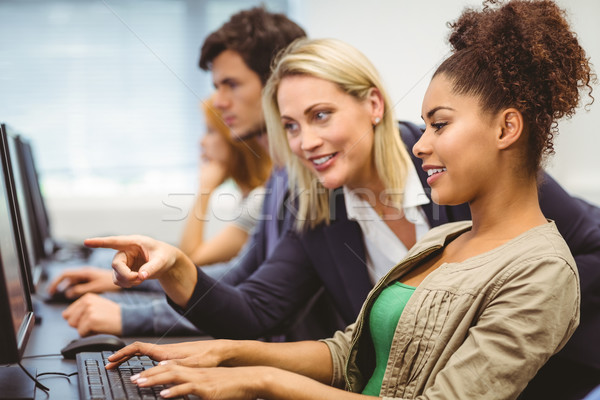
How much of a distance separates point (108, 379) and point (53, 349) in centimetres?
41

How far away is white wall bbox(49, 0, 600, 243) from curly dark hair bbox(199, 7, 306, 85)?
26cm

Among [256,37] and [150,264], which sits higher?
[256,37]

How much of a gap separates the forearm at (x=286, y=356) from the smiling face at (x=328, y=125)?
17.0 inches

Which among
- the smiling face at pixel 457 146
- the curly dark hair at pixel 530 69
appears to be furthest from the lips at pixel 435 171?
the curly dark hair at pixel 530 69

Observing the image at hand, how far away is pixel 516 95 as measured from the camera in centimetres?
95

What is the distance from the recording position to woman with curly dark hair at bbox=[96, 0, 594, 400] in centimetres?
85

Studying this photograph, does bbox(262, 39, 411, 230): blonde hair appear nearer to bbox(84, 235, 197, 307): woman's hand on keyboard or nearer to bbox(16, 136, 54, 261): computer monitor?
bbox(84, 235, 197, 307): woman's hand on keyboard

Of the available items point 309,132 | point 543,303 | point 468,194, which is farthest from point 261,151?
point 543,303

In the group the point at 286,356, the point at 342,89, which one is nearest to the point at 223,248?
the point at 342,89

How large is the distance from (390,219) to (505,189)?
49cm

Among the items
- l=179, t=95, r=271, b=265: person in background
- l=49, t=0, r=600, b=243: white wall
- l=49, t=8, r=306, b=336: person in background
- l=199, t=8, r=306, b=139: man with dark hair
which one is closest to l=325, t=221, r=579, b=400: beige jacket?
l=49, t=0, r=600, b=243: white wall

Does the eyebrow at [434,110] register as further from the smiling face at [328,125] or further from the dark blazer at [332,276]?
the smiling face at [328,125]

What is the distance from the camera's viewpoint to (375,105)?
4.87ft

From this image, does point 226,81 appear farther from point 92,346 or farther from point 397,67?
point 92,346
